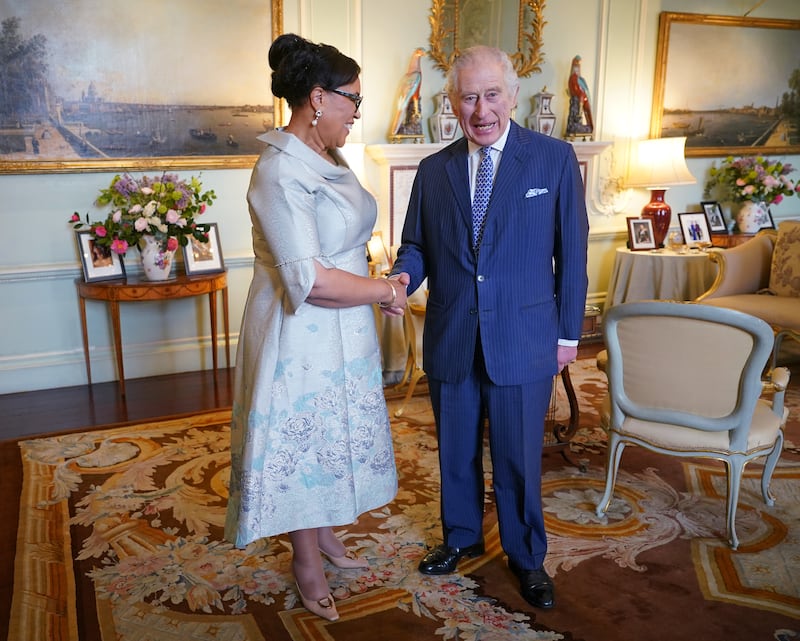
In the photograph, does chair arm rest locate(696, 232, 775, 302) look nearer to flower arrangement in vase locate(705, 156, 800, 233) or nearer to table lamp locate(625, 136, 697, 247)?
table lamp locate(625, 136, 697, 247)

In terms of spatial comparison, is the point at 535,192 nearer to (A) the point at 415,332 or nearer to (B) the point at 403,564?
(B) the point at 403,564

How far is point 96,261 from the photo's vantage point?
4.81 m

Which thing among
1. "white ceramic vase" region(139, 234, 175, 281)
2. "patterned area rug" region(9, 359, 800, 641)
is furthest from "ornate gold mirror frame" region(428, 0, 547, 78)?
"patterned area rug" region(9, 359, 800, 641)

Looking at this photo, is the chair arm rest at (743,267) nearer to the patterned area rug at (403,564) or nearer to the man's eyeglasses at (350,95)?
the patterned area rug at (403,564)

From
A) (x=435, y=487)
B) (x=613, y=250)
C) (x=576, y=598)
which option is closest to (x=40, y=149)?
(x=435, y=487)

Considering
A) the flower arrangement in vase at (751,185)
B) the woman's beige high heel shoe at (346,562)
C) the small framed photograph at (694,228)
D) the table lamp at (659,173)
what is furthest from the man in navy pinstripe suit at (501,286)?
the flower arrangement in vase at (751,185)

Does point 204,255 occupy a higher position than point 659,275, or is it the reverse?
point 204,255

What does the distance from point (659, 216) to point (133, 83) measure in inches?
166

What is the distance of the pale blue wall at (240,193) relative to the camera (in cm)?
482

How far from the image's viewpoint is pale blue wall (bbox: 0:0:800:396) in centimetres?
482

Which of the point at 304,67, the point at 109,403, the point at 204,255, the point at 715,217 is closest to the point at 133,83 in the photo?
the point at 204,255

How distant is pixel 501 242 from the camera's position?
2.34 metres

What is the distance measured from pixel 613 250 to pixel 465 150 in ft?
15.1

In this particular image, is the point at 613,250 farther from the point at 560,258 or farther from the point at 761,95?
the point at 560,258
